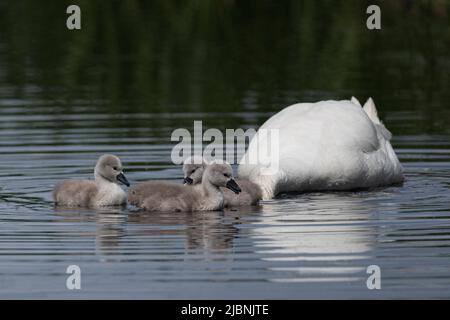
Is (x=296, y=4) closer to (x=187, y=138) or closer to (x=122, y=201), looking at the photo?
(x=187, y=138)

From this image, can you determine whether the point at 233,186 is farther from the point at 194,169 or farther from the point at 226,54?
the point at 226,54

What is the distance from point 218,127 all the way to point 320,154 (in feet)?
10.9

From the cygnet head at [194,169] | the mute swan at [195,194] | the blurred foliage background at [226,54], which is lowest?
the mute swan at [195,194]

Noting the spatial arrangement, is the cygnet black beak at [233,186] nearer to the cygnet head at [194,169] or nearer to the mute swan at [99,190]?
the cygnet head at [194,169]

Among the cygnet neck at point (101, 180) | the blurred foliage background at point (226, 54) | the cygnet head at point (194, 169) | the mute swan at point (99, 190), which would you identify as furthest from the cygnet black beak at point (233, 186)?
the blurred foliage background at point (226, 54)

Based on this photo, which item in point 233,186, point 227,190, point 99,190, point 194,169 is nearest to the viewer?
point 233,186

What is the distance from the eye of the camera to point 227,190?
42.8ft

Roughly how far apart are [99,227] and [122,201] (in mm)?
1197

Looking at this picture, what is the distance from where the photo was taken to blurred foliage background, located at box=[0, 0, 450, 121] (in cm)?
1938

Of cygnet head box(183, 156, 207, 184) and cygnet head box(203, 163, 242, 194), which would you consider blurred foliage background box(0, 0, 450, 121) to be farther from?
cygnet head box(203, 163, 242, 194)

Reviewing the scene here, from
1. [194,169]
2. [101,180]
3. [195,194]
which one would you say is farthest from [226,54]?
[195,194]

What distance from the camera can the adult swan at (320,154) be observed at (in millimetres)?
13523

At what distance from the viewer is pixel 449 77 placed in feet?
67.9

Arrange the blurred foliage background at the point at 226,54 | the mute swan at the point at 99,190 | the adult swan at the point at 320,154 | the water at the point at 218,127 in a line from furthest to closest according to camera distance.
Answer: the blurred foliage background at the point at 226,54, the adult swan at the point at 320,154, the mute swan at the point at 99,190, the water at the point at 218,127
